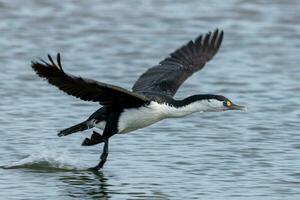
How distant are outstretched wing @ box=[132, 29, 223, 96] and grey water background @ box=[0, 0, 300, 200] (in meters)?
0.67

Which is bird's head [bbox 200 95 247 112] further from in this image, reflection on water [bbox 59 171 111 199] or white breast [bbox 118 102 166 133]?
reflection on water [bbox 59 171 111 199]

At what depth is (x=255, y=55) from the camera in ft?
58.5

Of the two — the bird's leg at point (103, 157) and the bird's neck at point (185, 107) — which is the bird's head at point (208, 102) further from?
the bird's leg at point (103, 157)

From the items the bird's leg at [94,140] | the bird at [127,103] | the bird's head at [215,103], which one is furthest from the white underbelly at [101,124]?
the bird's head at [215,103]

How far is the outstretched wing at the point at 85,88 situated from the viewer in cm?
992

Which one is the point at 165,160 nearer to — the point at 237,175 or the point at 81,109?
→ the point at 237,175

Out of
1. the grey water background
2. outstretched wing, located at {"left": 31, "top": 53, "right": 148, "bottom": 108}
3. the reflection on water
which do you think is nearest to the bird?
outstretched wing, located at {"left": 31, "top": 53, "right": 148, "bottom": 108}

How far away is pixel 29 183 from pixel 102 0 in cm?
1170

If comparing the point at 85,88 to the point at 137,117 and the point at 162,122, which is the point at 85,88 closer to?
the point at 137,117

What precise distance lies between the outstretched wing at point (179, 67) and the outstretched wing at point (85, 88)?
1.02 metres

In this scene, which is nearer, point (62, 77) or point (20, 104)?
point (62, 77)

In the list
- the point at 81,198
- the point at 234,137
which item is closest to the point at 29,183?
the point at 81,198

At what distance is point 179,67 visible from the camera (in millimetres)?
12812

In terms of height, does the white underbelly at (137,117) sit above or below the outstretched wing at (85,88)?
below
